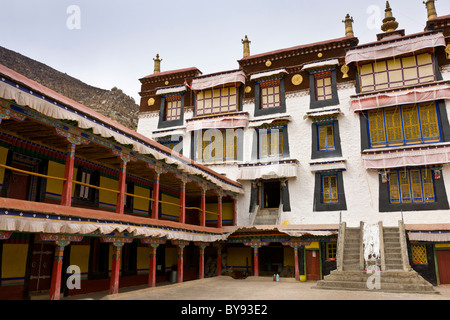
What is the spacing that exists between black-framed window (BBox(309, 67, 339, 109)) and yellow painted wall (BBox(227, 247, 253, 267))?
9.01 m

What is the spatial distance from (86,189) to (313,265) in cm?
1063

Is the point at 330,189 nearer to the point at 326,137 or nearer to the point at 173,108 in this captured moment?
the point at 326,137

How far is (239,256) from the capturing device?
19984 mm

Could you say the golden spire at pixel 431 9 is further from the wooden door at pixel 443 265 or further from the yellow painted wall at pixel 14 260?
the yellow painted wall at pixel 14 260

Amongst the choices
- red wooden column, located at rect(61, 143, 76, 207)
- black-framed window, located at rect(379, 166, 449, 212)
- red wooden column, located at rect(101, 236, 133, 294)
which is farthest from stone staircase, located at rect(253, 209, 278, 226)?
red wooden column, located at rect(61, 143, 76, 207)

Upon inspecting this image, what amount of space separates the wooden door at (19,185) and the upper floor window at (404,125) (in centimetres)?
1603

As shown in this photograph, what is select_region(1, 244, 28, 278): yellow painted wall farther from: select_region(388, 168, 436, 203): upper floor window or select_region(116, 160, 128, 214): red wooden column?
select_region(388, 168, 436, 203): upper floor window

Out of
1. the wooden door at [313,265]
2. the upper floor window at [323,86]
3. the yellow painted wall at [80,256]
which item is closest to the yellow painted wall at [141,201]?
the yellow painted wall at [80,256]

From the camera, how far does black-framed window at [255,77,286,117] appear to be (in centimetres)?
2181

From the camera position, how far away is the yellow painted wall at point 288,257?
61.5ft

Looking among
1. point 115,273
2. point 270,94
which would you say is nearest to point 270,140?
point 270,94

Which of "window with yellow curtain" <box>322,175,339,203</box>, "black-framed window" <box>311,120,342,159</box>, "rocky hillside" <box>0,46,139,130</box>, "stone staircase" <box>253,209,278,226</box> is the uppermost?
"rocky hillside" <box>0,46,139,130</box>
